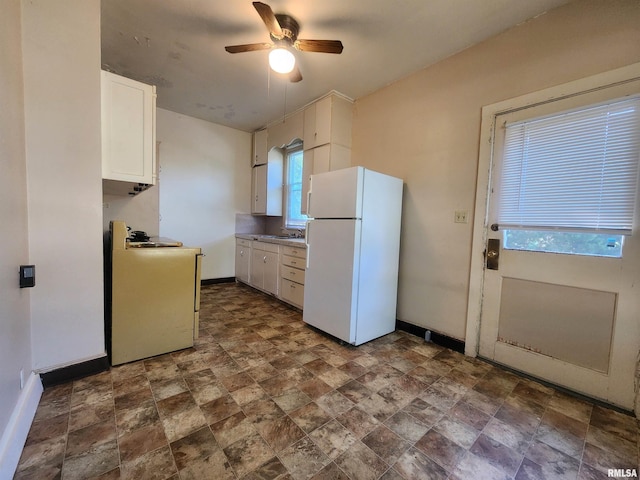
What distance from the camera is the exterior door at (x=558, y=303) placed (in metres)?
1.63

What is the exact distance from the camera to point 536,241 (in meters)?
1.98

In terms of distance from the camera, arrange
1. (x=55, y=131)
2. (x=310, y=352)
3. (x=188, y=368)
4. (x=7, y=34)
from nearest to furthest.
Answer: (x=7, y=34)
(x=55, y=131)
(x=188, y=368)
(x=310, y=352)

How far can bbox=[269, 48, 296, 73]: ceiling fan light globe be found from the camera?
202 cm

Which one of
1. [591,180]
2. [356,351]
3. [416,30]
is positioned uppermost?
[416,30]

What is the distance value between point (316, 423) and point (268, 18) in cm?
262

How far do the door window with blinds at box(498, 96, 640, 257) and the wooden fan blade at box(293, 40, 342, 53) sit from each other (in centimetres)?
151

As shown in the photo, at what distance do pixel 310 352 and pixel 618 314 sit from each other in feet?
7.10

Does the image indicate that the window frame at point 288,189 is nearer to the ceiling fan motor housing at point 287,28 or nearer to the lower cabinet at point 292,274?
the lower cabinet at point 292,274

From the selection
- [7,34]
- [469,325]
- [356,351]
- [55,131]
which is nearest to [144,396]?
[356,351]

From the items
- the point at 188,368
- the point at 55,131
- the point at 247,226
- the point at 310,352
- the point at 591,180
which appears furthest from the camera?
the point at 247,226

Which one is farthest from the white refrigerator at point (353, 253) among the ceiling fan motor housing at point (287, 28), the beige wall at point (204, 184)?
the beige wall at point (204, 184)

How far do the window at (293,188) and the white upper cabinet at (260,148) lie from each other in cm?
40

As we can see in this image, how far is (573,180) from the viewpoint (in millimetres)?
1802

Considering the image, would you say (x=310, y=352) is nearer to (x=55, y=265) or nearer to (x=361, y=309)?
(x=361, y=309)
